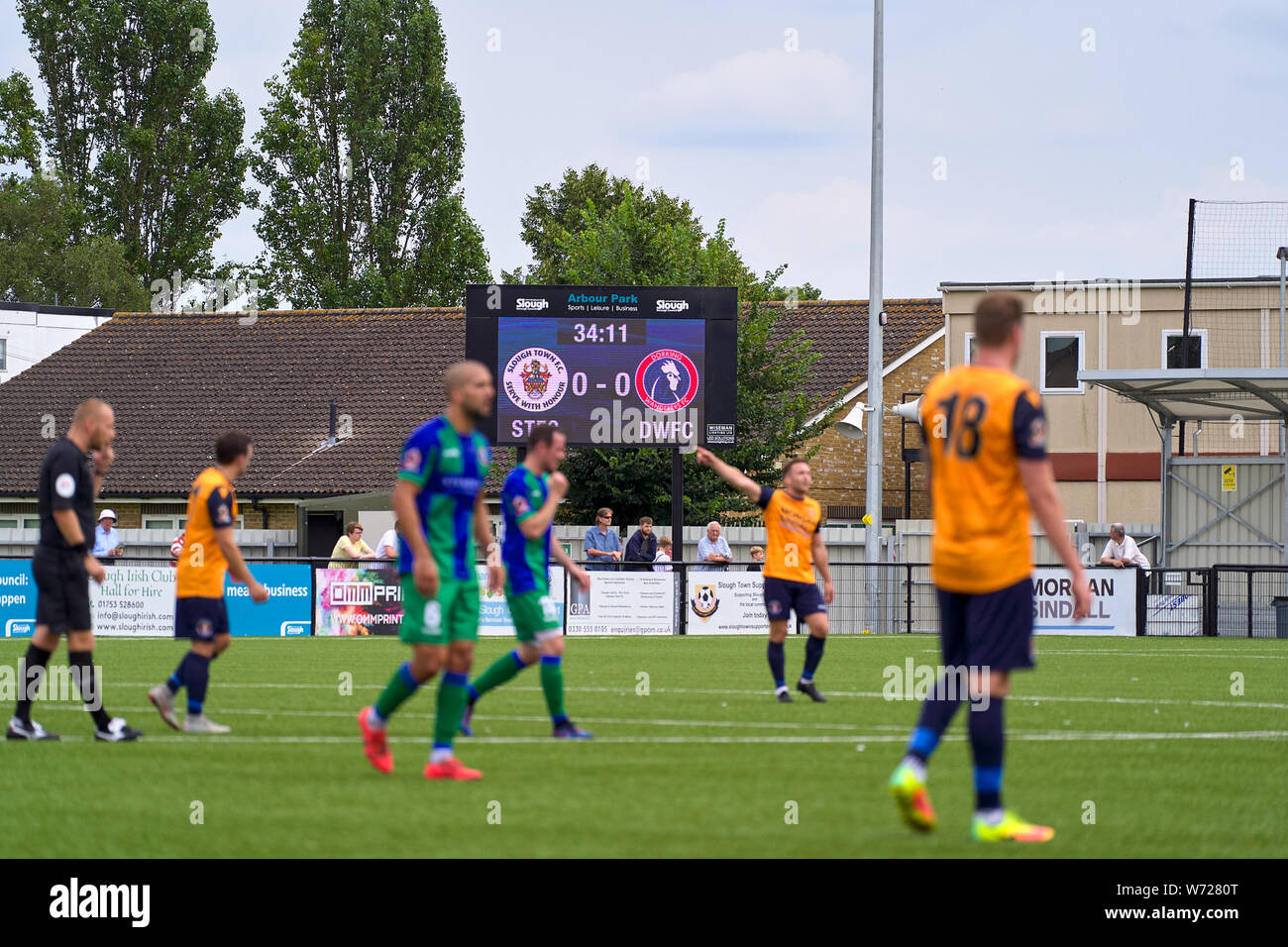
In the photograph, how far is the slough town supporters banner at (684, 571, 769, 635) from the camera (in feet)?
88.4

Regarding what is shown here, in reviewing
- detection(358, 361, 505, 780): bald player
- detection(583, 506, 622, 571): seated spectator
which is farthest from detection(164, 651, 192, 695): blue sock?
detection(583, 506, 622, 571): seated spectator

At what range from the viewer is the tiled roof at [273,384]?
41.9 m

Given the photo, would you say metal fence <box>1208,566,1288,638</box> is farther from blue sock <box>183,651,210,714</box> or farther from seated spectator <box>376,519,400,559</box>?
blue sock <box>183,651,210,714</box>

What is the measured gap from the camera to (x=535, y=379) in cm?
2823

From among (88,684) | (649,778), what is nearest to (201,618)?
(88,684)

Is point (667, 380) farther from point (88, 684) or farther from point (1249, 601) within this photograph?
point (88, 684)

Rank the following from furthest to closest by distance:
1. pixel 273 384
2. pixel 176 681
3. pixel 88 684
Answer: pixel 273 384, pixel 176 681, pixel 88 684

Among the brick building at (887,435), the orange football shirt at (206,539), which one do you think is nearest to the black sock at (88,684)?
the orange football shirt at (206,539)

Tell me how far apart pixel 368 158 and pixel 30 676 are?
4742cm

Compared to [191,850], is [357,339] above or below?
above

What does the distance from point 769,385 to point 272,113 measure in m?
27.2

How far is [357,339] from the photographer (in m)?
46.3
